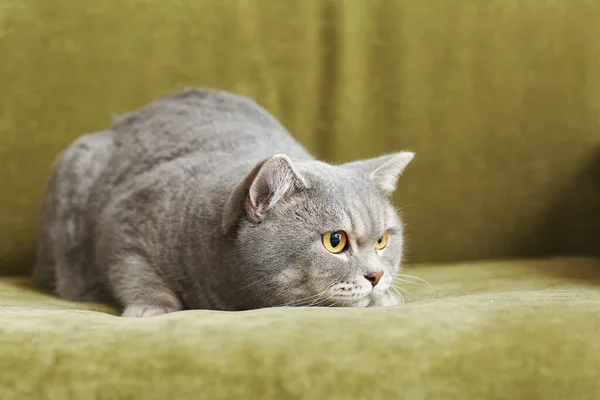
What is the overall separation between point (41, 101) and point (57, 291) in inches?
25.5

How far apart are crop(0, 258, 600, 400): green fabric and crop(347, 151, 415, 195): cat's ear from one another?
562mm

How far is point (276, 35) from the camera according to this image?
232 cm

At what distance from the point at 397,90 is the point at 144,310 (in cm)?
114

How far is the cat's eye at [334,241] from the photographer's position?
1479mm

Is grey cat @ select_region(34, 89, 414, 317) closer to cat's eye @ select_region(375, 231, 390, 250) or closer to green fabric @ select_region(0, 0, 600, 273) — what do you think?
cat's eye @ select_region(375, 231, 390, 250)

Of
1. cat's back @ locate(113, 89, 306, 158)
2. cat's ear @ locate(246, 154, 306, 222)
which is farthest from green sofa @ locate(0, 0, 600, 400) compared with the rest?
cat's ear @ locate(246, 154, 306, 222)

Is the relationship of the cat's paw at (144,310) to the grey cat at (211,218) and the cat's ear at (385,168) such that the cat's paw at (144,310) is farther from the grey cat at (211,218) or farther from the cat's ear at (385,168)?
the cat's ear at (385,168)

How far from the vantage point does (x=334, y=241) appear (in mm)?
1483

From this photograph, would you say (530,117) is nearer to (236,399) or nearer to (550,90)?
(550,90)

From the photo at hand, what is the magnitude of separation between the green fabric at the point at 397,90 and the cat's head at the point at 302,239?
0.81 metres

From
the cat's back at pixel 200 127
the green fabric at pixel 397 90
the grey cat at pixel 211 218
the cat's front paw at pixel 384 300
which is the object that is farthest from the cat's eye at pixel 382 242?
the green fabric at pixel 397 90

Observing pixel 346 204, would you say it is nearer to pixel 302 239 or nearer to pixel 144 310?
pixel 302 239

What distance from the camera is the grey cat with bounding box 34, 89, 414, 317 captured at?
1475 millimetres

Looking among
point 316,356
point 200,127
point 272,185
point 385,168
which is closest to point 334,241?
point 272,185
